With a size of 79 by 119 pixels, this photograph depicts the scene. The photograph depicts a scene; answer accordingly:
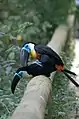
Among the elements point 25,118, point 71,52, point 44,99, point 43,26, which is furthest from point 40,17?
point 25,118

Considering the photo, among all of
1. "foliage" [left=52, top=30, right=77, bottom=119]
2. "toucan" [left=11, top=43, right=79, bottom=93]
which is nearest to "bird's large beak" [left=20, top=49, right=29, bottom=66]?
"toucan" [left=11, top=43, right=79, bottom=93]

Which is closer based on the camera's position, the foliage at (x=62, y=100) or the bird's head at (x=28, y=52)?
the bird's head at (x=28, y=52)

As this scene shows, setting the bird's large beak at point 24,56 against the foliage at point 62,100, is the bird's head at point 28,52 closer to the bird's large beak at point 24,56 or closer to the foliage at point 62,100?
the bird's large beak at point 24,56

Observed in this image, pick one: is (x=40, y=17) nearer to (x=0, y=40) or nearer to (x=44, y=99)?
(x=0, y=40)

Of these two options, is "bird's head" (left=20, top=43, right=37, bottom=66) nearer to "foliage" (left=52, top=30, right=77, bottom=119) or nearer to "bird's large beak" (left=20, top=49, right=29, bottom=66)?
"bird's large beak" (left=20, top=49, right=29, bottom=66)

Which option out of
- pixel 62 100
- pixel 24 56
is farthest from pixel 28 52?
pixel 62 100

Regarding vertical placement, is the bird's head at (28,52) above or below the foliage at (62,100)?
above

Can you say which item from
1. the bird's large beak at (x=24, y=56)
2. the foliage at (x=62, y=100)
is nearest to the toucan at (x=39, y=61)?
the bird's large beak at (x=24, y=56)

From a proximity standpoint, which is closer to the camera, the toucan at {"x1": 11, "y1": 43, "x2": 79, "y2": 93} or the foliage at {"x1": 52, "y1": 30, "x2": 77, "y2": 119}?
the toucan at {"x1": 11, "y1": 43, "x2": 79, "y2": 93}

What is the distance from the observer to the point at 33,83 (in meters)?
3.66

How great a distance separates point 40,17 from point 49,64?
452 centimetres

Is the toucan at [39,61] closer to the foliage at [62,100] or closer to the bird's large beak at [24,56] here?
the bird's large beak at [24,56]

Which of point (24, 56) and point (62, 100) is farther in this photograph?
point (62, 100)

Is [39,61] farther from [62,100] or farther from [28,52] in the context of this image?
[62,100]
